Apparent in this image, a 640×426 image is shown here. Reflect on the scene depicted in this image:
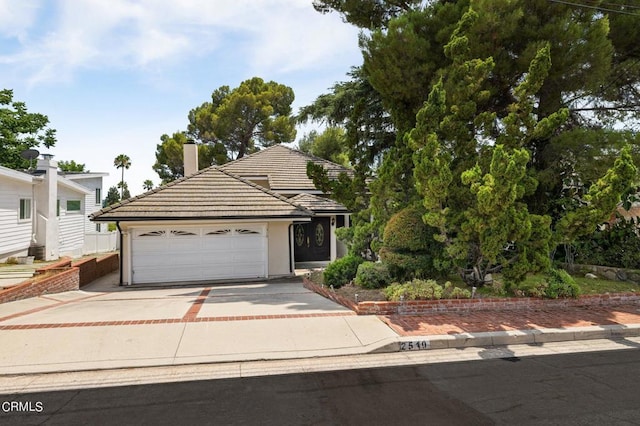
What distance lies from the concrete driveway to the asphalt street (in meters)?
0.79

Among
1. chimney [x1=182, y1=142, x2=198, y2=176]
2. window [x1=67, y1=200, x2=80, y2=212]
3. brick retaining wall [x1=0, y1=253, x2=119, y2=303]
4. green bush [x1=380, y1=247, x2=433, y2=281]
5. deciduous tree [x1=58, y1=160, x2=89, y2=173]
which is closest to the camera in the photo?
green bush [x1=380, y1=247, x2=433, y2=281]

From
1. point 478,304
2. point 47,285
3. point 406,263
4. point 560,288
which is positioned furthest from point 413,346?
point 47,285

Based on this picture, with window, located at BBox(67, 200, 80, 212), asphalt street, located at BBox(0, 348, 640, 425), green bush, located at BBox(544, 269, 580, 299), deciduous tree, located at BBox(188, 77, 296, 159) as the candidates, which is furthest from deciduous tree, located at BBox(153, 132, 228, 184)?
asphalt street, located at BBox(0, 348, 640, 425)

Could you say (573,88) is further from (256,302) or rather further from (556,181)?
(256,302)

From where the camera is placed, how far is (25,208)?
16.7 m

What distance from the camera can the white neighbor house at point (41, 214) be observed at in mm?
14977

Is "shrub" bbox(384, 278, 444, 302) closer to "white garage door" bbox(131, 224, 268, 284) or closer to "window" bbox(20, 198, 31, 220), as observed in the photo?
"white garage door" bbox(131, 224, 268, 284)

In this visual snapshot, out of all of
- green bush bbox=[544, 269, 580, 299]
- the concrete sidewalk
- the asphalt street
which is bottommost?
the asphalt street

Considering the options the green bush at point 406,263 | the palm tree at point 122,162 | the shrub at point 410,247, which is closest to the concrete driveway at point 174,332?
the green bush at point 406,263

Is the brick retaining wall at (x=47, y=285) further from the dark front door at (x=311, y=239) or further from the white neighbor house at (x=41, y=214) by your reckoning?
the dark front door at (x=311, y=239)

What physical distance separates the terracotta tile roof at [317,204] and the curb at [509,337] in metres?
10.8

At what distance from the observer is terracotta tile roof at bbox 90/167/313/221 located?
13008mm

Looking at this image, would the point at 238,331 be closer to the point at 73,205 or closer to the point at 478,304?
the point at 478,304

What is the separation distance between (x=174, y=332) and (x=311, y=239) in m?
12.0
